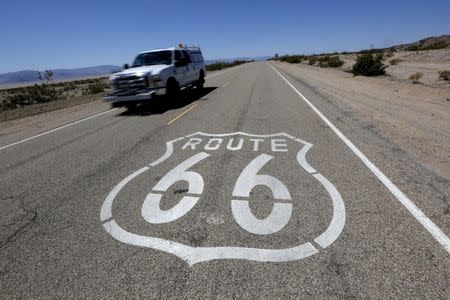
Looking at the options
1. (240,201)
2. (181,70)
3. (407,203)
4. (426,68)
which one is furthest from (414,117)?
(426,68)

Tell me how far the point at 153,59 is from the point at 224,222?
10.6m

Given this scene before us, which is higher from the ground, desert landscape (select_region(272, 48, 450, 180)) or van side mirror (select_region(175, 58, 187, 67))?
van side mirror (select_region(175, 58, 187, 67))

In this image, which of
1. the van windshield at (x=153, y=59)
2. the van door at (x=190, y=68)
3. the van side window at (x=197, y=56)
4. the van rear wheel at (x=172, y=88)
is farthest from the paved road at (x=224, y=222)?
the van side window at (x=197, y=56)

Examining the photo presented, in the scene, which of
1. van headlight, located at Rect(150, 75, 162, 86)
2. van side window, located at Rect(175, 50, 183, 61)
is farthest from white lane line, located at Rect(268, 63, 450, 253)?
van side window, located at Rect(175, 50, 183, 61)

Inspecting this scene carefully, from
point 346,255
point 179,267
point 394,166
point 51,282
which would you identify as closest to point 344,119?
point 394,166

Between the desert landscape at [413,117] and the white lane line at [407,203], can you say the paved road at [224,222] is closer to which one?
the white lane line at [407,203]

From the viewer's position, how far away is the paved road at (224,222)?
2572mm

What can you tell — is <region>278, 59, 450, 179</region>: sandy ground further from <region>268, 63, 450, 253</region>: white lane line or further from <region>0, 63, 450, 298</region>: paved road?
<region>268, 63, 450, 253</region>: white lane line

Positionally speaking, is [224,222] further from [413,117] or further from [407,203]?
[413,117]

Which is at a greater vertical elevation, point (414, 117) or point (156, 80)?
point (156, 80)

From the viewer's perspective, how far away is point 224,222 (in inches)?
136

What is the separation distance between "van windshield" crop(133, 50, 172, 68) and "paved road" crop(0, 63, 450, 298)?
264 inches

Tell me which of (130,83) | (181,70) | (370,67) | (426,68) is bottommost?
(426,68)

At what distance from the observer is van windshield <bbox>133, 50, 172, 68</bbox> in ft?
40.7
